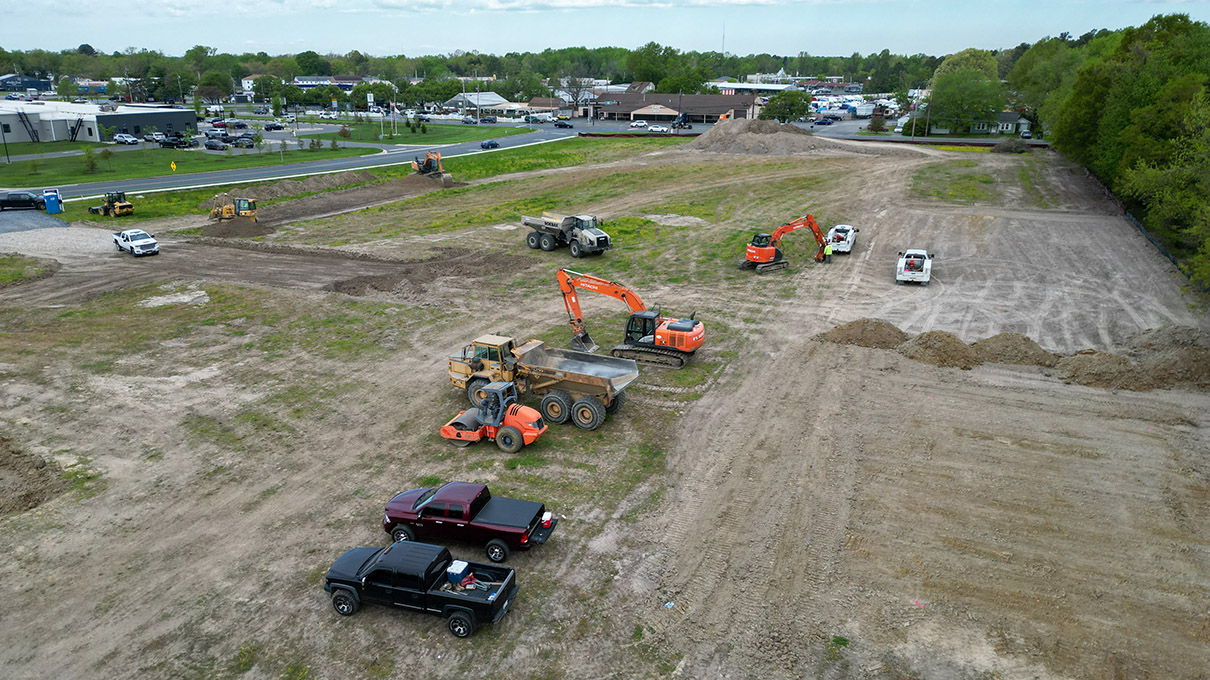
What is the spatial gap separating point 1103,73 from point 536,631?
64.5 meters

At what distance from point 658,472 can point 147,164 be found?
77162mm

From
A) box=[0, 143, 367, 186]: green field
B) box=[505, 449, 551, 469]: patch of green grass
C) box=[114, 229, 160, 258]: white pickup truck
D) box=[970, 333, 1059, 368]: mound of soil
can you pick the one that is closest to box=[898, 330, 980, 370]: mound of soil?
box=[970, 333, 1059, 368]: mound of soil

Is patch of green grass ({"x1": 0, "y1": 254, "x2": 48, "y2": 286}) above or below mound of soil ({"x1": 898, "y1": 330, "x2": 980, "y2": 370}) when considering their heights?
above

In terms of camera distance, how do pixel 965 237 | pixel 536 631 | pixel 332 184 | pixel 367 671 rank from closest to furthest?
pixel 367 671
pixel 536 631
pixel 965 237
pixel 332 184

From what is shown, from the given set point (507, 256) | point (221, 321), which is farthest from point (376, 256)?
point (221, 321)

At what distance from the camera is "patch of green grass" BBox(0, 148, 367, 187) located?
65438 mm

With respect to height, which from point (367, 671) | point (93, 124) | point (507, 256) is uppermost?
point (93, 124)

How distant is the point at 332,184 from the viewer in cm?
6200

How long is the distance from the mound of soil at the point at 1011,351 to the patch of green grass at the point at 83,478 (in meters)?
28.2

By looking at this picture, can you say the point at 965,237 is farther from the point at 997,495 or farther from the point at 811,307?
the point at 997,495

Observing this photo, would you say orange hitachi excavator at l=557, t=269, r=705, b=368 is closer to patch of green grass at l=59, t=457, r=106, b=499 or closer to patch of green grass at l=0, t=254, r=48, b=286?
patch of green grass at l=59, t=457, r=106, b=499

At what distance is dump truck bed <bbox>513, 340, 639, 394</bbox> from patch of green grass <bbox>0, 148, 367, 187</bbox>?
1872 inches

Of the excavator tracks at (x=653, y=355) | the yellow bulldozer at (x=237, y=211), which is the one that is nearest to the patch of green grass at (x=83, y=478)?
A: the excavator tracks at (x=653, y=355)

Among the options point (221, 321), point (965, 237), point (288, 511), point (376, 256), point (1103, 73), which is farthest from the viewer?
point (1103, 73)
